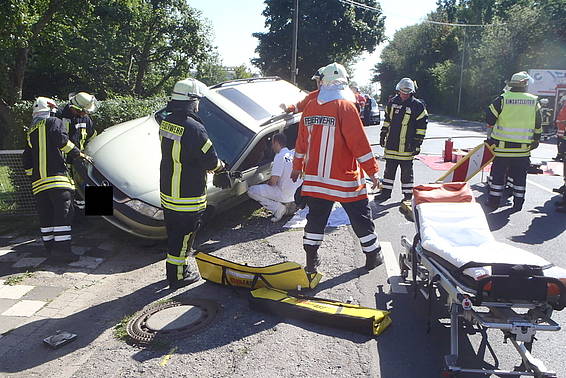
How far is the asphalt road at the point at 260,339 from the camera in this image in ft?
10.2

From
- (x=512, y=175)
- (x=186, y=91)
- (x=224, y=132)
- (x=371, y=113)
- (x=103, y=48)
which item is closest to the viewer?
(x=186, y=91)

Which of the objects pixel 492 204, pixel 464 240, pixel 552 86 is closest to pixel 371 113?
pixel 552 86

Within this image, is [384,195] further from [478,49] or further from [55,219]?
[478,49]

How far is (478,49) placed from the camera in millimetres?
37656

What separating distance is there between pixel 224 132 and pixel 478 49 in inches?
1476

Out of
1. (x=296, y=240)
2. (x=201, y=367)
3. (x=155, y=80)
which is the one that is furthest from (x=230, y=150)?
(x=155, y=80)

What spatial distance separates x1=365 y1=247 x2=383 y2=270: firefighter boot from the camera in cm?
464

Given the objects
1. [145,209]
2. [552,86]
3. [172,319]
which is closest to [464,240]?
[172,319]

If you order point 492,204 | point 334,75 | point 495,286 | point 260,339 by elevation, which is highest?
point 334,75

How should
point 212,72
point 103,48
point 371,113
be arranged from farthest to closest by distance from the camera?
point 212,72 → point 371,113 → point 103,48

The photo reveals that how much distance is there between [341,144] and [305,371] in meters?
2.10

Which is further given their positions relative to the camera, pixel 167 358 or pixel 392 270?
pixel 392 270

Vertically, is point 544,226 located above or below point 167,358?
above

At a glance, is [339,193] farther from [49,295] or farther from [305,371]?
[49,295]
